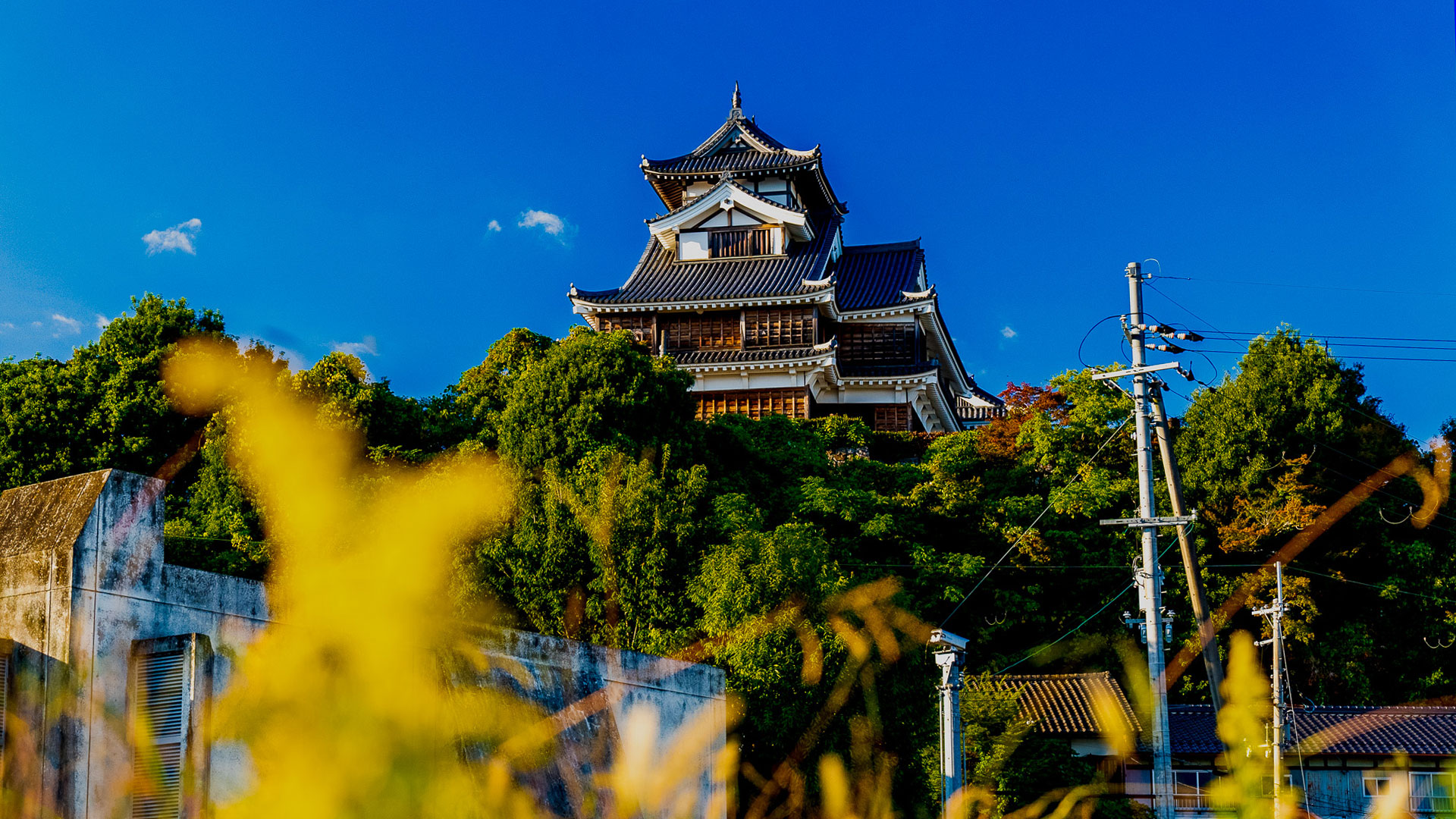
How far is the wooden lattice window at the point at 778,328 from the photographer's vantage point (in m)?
32.1

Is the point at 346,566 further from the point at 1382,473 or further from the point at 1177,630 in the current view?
the point at 1382,473

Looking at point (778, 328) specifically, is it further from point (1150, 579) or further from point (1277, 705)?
point (1150, 579)

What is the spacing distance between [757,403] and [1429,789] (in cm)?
1572

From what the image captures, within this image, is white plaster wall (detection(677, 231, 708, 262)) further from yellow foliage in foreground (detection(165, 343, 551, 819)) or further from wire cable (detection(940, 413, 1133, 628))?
yellow foliage in foreground (detection(165, 343, 551, 819))

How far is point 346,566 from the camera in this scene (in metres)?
6.94

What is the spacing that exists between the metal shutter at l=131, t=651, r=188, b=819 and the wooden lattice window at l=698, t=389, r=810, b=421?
2391 centimetres

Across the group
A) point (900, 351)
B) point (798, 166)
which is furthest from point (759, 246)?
point (900, 351)

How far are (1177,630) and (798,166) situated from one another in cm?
1685

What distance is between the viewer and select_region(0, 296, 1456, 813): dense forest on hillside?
613 inches

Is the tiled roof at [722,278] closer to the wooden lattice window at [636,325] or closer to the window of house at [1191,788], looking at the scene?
the wooden lattice window at [636,325]

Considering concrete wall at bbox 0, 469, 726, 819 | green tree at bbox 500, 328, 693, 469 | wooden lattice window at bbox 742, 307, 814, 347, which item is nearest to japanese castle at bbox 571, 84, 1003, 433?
wooden lattice window at bbox 742, 307, 814, 347

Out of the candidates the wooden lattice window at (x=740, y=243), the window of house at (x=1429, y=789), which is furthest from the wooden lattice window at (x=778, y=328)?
the window of house at (x=1429, y=789)

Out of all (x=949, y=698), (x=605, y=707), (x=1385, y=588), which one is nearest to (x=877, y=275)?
(x=1385, y=588)

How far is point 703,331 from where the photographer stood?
108ft
